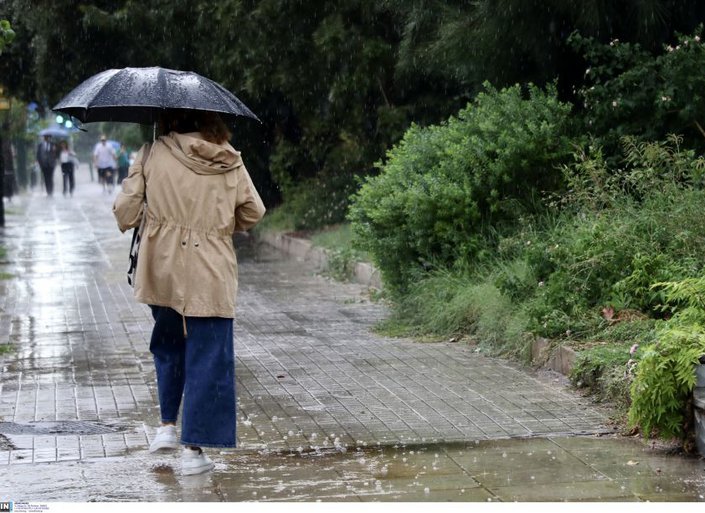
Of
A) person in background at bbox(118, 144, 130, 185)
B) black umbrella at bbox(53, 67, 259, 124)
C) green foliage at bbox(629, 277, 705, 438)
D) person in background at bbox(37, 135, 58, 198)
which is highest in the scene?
black umbrella at bbox(53, 67, 259, 124)

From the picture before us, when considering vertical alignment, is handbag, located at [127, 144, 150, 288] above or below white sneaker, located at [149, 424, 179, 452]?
above

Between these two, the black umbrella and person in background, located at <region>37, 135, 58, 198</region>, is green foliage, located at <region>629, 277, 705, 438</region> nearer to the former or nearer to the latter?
the black umbrella

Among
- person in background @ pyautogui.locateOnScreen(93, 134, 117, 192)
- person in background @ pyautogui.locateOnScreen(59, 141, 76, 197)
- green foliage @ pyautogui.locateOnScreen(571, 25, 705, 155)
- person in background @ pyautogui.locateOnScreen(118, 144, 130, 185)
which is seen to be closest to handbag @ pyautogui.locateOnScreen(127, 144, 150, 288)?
green foliage @ pyautogui.locateOnScreen(571, 25, 705, 155)

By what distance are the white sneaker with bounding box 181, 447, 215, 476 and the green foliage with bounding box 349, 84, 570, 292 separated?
4.99m

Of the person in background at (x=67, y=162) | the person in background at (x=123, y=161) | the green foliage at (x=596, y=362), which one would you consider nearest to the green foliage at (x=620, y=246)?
the green foliage at (x=596, y=362)

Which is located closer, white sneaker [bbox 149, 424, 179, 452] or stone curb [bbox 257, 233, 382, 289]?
white sneaker [bbox 149, 424, 179, 452]

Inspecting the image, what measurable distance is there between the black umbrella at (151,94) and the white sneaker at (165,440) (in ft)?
5.28

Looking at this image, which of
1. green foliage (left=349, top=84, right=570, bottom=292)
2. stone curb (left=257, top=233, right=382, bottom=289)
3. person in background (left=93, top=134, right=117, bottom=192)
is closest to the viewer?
green foliage (left=349, top=84, right=570, bottom=292)

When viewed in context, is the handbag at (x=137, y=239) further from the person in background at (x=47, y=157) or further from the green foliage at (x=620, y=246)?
the person in background at (x=47, y=157)

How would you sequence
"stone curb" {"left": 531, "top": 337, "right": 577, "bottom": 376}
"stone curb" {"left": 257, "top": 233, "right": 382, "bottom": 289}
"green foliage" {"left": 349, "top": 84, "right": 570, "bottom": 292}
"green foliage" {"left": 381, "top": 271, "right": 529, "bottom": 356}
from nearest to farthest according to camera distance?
"stone curb" {"left": 531, "top": 337, "right": 577, "bottom": 376} → "green foliage" {"left": 381, "top": 271, "right": 529, "bottom": 356} → "green foliage" {"left": 349, "top": 84, "right": 570, "bottom": 292} → "stone curb" {"left": 257, "top": 233, "right": 382, "bottom": 289}

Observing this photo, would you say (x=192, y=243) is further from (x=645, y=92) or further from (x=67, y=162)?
(x=67, y=162)

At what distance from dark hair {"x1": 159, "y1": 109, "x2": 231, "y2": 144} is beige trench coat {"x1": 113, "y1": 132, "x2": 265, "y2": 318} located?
7.2 inches

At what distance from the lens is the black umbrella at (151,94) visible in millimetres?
6117

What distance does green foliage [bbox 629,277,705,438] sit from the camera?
6176mm
